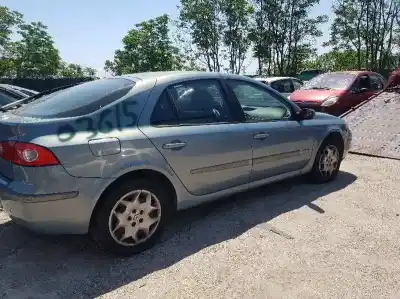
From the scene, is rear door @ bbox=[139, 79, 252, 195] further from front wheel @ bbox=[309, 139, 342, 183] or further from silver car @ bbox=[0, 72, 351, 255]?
front wheel @ bbox=[309, 139, 342, 183]

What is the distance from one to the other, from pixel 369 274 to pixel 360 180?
95.6 inches

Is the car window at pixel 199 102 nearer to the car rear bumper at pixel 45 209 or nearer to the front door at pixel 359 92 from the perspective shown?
the car rear bumper at pixel 45 209

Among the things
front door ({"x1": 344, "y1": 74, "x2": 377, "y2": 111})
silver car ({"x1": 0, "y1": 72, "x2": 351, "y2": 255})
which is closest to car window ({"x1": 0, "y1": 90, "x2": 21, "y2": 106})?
silver car ({"x1": 0, "y1": 72, "x2": 351, "y2": 255})

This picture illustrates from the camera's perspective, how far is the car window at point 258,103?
375 centimetres

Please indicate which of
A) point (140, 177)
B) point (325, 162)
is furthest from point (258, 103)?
point (140, 177)

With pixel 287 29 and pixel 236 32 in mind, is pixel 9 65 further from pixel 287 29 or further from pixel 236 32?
pixel 287 29

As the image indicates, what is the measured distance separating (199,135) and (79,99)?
1039mm

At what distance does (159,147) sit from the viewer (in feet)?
9.59

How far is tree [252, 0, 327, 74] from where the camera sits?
27.5 meters

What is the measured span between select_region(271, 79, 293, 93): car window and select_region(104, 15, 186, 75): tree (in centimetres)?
1607


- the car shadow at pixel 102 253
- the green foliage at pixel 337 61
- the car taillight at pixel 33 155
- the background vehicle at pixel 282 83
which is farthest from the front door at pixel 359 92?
the green foliage at pixel 337 61

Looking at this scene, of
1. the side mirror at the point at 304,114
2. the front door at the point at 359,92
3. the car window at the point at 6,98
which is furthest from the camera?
the front door at the point at 359,92

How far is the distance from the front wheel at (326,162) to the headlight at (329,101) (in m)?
3.94

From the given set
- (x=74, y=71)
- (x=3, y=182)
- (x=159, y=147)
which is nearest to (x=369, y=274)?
(x=159, y=147)
